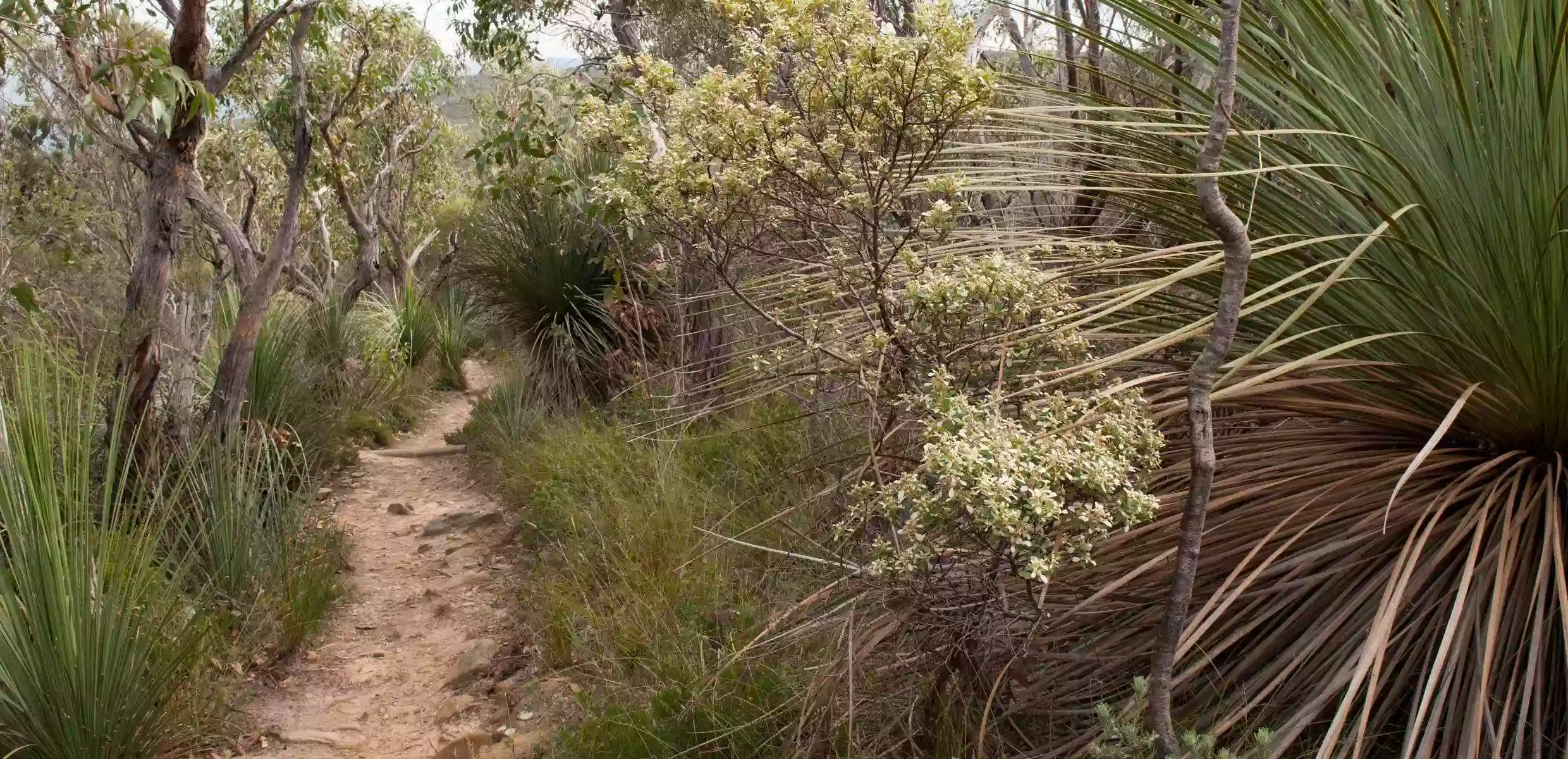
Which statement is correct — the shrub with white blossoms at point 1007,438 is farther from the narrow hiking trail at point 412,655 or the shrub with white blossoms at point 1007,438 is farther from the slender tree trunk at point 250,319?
the slender tree trunk at point 250,319

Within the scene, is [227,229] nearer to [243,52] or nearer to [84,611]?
[243,52]

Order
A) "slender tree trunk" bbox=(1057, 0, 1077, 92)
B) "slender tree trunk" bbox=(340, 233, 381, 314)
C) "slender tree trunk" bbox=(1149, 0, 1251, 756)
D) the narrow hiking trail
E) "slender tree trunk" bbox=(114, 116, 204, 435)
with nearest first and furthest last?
1. "slender tree trunk" bbox=(1149, 0, 1251, 756)
2. "slender tree trunk" bbox=(1057, 0, 1077, 92)
3. the narrow hiking trail
4. "slender tree trunk" bbox=(114, 116, 204, 435)
5. "slender tree trunk" bbox=(340, 233, 381, 314)

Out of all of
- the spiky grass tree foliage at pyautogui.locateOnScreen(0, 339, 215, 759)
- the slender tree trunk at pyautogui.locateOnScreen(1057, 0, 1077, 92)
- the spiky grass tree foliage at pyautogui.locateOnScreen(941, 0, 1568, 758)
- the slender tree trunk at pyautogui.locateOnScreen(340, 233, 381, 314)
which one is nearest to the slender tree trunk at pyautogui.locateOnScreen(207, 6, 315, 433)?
the spiky grass tree foliage at pyautogui.locateOnScreen(0, 339, 215, 759)

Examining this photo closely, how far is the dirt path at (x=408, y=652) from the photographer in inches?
147

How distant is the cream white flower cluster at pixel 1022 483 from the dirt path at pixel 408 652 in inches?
87.4

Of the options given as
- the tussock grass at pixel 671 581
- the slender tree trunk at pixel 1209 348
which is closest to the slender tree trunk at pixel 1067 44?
the tussock grass at pixel 671 581

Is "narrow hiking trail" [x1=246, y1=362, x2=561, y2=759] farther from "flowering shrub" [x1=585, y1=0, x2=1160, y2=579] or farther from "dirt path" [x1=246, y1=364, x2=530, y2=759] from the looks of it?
"flowering shrub" [x1=585, y1=0, x2=1160, y2=579]

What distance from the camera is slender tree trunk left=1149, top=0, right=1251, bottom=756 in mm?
1515

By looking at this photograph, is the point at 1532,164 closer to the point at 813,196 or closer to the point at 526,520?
the point at 813,196

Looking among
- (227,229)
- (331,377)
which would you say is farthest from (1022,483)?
(331,377)

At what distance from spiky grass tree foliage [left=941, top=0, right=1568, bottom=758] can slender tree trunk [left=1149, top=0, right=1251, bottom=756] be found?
9 cm

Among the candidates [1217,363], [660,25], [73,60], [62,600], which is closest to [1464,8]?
[1217,363]

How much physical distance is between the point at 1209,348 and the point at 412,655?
3864mm

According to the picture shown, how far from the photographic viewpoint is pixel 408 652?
4.54m
